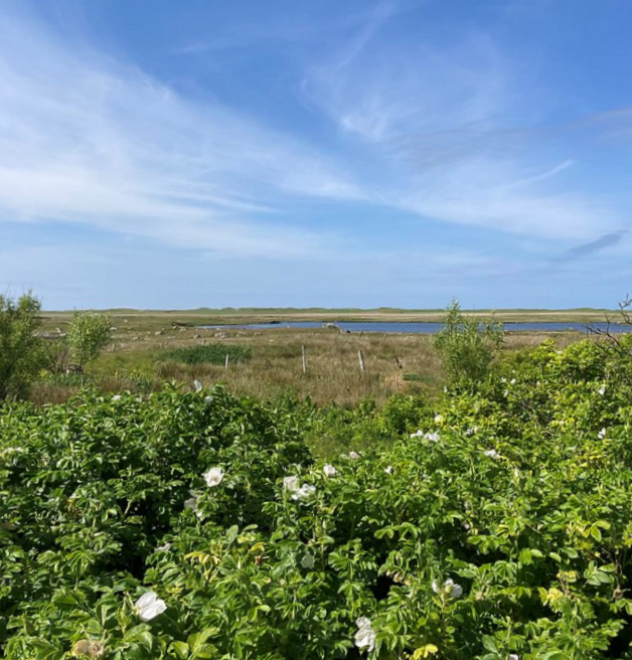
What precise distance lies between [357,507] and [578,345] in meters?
6.20

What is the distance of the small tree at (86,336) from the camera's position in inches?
804

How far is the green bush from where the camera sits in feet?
96.0

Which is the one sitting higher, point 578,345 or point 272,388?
point 578,345

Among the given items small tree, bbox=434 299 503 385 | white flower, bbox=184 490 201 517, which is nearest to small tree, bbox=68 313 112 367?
small tree, bbox=434 299 503 385

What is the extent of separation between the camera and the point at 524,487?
3256 millimetres

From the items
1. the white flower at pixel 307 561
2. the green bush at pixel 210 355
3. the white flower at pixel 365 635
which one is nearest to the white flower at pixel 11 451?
the white flower at pixel 307 561

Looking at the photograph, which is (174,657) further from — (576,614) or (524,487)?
(524,487)

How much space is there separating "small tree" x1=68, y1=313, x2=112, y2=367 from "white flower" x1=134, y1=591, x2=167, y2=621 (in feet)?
64.7

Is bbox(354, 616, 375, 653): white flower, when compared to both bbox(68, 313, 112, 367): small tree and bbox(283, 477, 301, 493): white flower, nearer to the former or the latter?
bbox(283, 477, 301, 493): white flower

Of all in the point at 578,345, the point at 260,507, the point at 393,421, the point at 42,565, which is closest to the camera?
the point at 42,565

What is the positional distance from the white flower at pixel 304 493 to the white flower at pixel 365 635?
932mm

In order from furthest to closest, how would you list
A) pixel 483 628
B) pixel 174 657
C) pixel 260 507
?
pixel 260 507 → pixel 483 628 → pixel 174 657

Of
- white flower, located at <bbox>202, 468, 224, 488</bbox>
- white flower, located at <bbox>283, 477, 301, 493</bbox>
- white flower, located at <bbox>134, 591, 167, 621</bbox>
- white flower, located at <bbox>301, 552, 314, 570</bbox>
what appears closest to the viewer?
white flower, located at <bbox>134, 591, 167, 621</bbox>

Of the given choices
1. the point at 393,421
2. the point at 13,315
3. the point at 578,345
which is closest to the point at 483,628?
the point at 578,345
